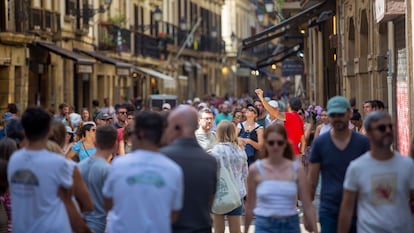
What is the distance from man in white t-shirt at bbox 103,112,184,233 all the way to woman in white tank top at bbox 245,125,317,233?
1331mm

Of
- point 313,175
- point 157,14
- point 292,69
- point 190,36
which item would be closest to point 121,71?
point 292,69

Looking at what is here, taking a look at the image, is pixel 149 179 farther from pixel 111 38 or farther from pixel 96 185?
pixel 111 38

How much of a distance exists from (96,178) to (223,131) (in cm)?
355

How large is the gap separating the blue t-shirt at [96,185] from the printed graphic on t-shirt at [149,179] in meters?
1.99

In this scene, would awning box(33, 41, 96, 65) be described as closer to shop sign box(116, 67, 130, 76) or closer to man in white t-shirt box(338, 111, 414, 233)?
shop sign box(116, 67, 130, 76)

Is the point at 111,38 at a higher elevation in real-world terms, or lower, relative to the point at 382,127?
higher

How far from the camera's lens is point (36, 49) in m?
35.1

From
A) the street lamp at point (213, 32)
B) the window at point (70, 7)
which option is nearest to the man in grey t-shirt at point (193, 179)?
the window at point (70, 7)

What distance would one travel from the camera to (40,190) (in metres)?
8.32

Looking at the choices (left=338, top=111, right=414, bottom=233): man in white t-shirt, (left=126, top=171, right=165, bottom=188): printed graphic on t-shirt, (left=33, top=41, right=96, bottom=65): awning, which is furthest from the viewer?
(left=33, top=41, right=96, bottom=65): awning

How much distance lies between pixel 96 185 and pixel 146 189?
209 centimetres

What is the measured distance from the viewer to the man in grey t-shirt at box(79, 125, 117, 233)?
9.63 meters

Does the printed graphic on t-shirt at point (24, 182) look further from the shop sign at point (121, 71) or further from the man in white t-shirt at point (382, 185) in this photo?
the shop sign at point (121, 71)

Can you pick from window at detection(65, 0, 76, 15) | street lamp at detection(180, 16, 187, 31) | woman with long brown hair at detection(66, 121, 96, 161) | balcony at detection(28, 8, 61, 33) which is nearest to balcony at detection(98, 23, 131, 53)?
window at detection(65, 0, 76, 15)
